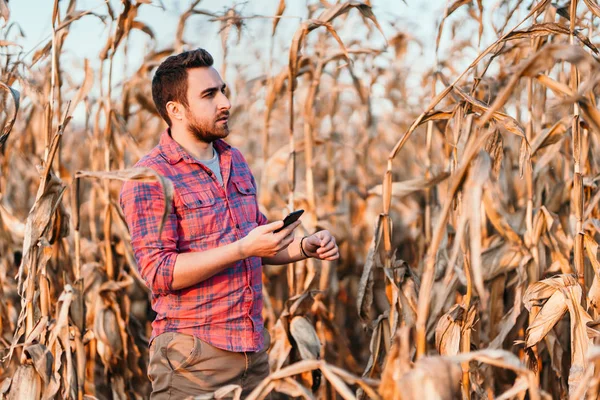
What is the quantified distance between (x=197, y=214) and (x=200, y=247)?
10 cm

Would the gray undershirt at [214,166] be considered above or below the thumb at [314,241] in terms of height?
above

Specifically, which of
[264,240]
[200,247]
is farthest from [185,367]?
[264,240]

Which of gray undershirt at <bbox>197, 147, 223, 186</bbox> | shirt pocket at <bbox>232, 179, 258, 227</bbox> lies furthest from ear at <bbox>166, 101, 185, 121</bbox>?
shirt pocket at <bbox>232, 179, 258, 227</bbox>

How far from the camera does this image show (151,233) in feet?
6.49

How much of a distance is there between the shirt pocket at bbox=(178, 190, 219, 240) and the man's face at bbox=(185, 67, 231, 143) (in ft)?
0.66

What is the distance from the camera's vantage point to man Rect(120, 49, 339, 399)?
1948 mm

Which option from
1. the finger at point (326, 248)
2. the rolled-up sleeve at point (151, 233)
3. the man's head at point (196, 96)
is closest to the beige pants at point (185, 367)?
the rolled-up sleeve at point (151, 233)

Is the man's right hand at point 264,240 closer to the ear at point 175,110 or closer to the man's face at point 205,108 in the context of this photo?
the man's face at point 205,108

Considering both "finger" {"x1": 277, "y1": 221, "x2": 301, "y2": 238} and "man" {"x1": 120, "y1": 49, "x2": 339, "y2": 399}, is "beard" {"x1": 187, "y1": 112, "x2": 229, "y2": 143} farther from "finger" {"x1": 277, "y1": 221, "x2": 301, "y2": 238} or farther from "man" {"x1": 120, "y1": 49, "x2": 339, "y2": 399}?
"finger" {"x1": 277, "y1": 221, "x2": 301, "y2": 238}

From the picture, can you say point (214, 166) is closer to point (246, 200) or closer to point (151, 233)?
point (246, 200)

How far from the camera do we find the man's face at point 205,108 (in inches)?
84.9

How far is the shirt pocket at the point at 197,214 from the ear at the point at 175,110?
278mm

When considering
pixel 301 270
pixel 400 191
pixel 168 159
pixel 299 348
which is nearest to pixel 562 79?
pixel 400 191

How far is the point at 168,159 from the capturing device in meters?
2.13
